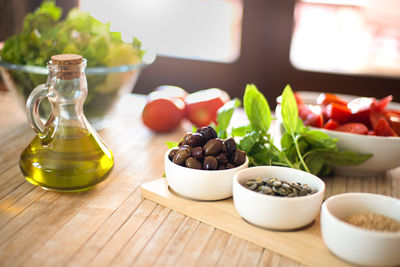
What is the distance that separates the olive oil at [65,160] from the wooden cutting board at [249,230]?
11 centimetres

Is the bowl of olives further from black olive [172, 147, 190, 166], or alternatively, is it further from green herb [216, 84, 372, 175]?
green herb [216, 84, 372, 175]

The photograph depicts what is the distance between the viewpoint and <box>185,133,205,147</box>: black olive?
86cm

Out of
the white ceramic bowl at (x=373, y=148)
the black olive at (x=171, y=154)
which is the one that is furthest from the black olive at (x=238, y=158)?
the white ceramic bowl at (x=373, y=148)

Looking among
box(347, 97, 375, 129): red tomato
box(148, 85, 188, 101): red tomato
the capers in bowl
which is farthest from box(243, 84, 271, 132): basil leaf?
box(148, 85, 188, 101): red tomato

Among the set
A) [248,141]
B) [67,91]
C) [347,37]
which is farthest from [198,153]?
[347,37]

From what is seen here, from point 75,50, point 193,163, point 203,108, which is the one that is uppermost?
point 75,50

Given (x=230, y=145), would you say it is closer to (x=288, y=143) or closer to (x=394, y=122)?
(x=288, y=143)

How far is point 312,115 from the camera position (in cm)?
103

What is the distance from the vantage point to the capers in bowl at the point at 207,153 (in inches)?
33.0

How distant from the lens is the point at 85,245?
2.39 ft

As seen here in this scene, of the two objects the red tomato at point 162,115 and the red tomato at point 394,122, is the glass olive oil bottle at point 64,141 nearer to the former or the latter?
the red tomato at point 162,115

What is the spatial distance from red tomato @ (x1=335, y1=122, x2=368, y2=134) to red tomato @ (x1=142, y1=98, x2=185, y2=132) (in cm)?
49

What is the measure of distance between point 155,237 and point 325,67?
155 cm

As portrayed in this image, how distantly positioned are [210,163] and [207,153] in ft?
0.07
